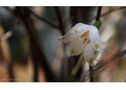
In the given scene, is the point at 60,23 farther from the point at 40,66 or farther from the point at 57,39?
the point at 40,66

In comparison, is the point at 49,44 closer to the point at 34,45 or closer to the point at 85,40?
the point at 34,45

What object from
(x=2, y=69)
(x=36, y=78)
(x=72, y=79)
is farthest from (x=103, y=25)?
(x=2, y=69)

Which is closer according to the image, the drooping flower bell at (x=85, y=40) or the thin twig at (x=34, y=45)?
the drooping flower bell at (x=85, y=40)

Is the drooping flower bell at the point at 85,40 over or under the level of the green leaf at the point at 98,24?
under

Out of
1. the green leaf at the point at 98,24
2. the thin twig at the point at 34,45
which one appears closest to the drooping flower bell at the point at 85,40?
the green leaf at the point at 98,24

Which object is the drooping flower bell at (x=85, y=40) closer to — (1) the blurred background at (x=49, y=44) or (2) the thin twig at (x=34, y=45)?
(1) the blurred background at (x=49, y=44)

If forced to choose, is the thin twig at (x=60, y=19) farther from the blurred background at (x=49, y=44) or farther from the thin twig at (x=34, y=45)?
the thin twig at (x=34, y=45)


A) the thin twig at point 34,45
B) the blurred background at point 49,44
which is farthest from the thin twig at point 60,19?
the thin twig at point 34,45

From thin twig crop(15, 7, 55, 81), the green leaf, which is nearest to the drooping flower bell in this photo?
the green leaf
